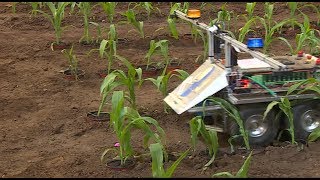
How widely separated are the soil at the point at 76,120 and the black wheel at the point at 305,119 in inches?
4.4

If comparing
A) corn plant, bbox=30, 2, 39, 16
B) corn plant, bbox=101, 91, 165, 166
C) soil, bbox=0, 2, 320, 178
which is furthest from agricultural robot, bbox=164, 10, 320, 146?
corn plant, bbox=30, 2, 39, 16

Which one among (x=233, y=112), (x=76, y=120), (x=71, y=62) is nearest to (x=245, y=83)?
(x=233, y=112)

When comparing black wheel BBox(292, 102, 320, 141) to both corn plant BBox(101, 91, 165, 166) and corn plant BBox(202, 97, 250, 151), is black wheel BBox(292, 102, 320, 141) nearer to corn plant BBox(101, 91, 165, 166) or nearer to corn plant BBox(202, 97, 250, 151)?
corn plant BBox(202, 97, 250, 151)

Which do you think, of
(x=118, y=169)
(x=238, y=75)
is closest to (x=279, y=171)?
(x=238, y=75)

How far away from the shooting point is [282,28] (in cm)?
714

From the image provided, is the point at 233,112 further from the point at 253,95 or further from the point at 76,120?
the point at 76,120

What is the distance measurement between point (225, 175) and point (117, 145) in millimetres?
925

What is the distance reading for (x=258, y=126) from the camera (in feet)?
12.7

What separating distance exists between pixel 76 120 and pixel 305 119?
1.69 meters

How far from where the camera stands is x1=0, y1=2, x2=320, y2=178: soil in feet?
11.8

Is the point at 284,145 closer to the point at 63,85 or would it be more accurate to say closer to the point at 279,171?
the point at 279,171

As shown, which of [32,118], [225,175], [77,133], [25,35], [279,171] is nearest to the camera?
[225,175]

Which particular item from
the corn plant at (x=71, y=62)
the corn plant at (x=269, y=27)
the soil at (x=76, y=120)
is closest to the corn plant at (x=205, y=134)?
the soil at (x=76, y=120)

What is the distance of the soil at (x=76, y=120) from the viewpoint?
360cm
